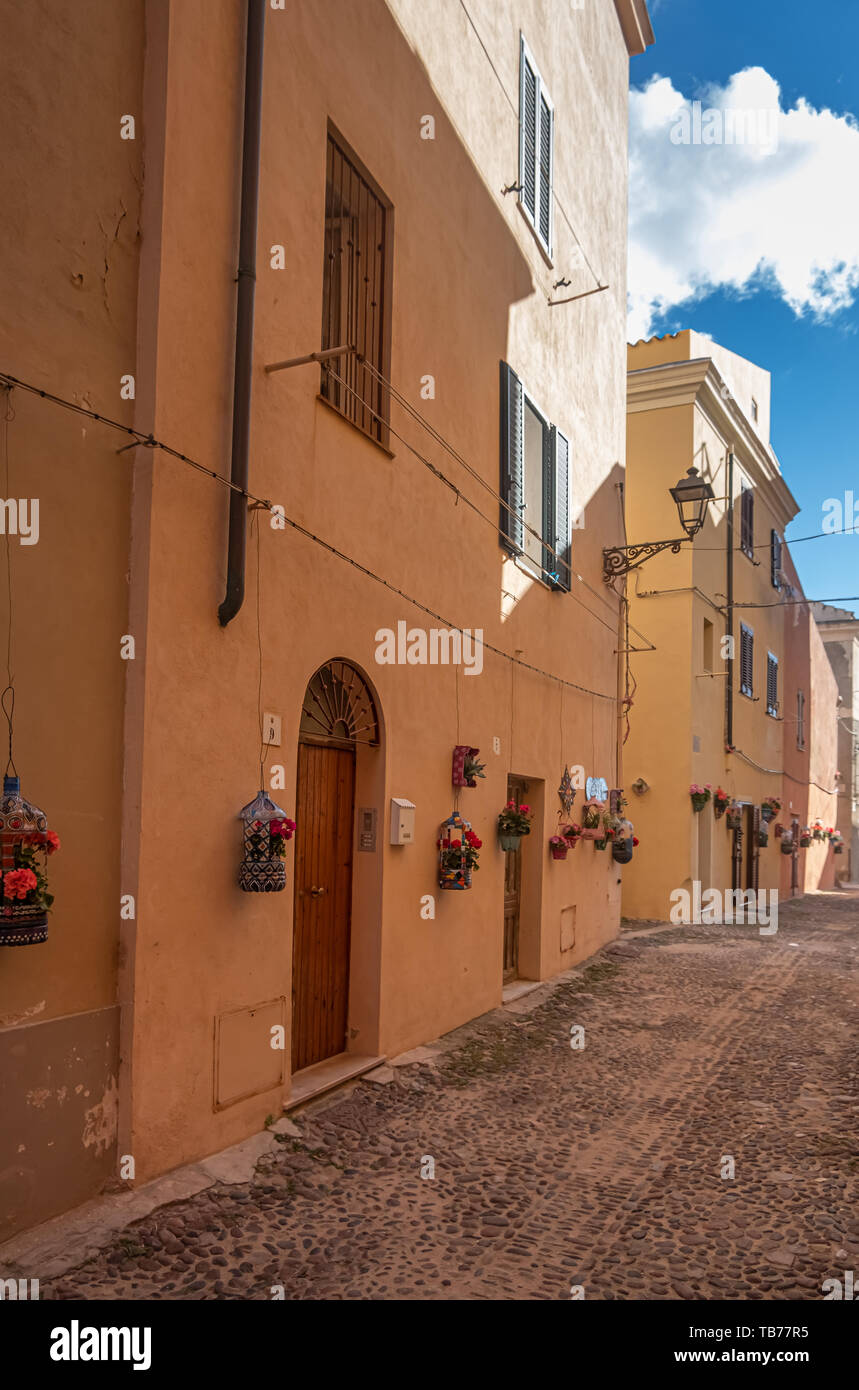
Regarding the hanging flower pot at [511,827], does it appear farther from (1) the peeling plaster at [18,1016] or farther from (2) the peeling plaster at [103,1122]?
(1) the peeling plaster at [18,1016]

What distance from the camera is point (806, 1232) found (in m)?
4.73

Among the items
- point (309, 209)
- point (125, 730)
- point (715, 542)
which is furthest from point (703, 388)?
point (125, 730)

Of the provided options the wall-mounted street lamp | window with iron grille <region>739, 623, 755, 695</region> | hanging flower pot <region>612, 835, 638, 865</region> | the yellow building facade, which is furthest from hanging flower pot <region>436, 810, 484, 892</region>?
window with iron grille <region>739, 623, 755, 695</region>

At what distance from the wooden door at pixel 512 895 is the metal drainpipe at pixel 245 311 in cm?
555

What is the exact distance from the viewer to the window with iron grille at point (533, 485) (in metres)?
9.61

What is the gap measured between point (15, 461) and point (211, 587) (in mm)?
1240

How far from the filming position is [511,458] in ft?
31.8

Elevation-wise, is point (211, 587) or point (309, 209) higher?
point (309, 209)

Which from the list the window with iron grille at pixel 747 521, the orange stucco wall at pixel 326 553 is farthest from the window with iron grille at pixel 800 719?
the orange stucco wall at pixel 326 553

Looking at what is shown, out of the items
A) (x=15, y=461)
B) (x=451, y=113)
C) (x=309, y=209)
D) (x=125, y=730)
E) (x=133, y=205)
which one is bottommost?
(x=125, y=730)

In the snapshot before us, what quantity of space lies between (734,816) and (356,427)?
15.3 metres

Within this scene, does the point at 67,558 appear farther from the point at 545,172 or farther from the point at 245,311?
the point at 545,172

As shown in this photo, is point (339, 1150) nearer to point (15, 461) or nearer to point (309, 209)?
point (15, 461)

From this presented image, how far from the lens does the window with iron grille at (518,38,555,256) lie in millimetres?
A: 10234
